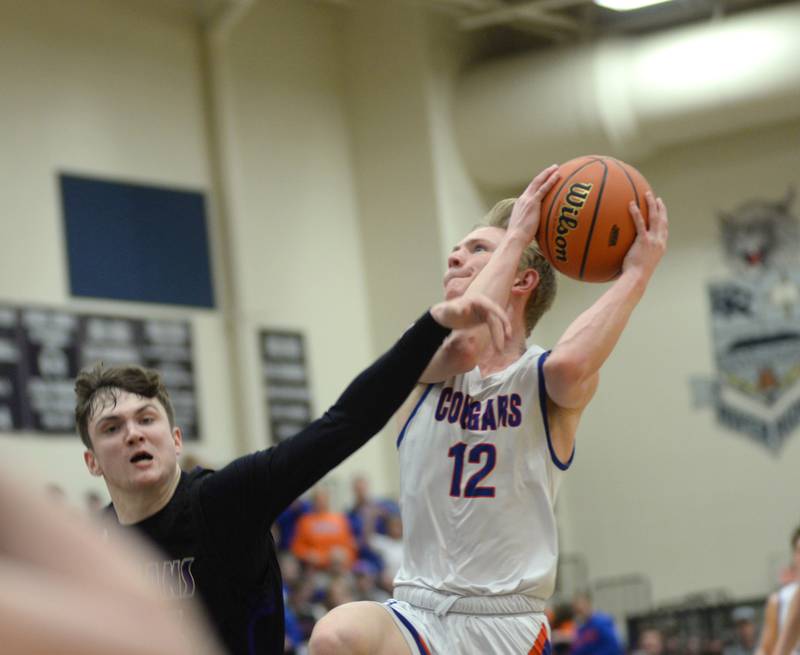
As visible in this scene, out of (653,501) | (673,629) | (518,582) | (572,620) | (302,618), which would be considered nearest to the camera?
(518,582)

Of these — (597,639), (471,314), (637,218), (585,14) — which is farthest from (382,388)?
(585,14)

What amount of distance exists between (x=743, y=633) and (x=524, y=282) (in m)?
10.6

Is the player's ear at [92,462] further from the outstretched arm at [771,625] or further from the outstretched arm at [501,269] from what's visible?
the outstretched arm at [771,625]

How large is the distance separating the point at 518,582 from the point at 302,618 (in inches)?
304

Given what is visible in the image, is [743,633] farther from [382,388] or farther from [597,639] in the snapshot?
[382,388]

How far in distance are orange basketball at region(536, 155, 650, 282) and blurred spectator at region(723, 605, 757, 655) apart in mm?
10627

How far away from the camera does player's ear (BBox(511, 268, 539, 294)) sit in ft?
14.4

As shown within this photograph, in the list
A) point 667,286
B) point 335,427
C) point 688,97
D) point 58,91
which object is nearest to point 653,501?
point 667,286

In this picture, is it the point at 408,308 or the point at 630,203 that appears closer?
the point at 630,203

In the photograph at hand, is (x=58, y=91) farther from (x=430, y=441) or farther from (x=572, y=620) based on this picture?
(x=430, y=441)

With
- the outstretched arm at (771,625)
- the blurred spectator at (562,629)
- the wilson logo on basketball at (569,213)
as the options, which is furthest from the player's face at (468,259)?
the blurred spectator at (562,629)

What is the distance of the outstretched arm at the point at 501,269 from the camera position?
380 centimetres

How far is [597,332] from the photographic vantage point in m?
3.97

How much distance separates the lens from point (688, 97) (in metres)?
16.6
